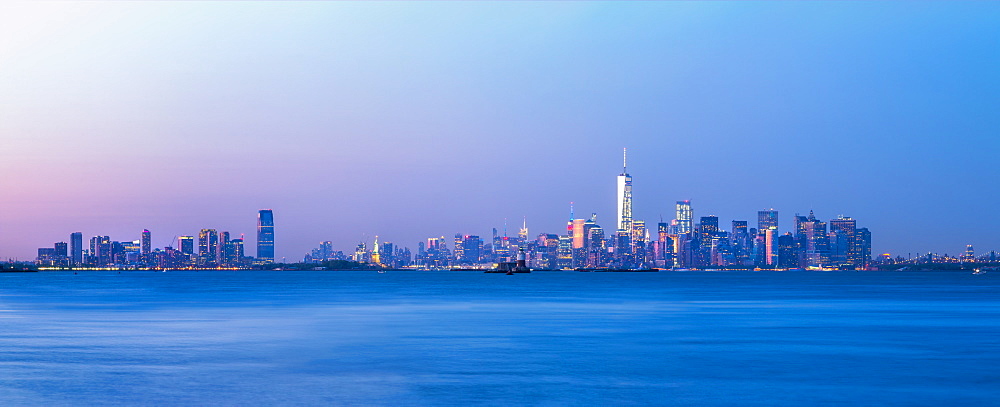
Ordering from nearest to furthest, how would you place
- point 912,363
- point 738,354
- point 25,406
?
1. point 25,406
2. point 912,363
3. point 738,354

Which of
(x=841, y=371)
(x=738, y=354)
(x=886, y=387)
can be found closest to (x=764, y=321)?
(x=738, y=354)

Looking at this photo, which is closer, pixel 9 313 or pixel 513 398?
pixel 513 398

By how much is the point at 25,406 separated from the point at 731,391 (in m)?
18.1

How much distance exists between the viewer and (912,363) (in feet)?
119

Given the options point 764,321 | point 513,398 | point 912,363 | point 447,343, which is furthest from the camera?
point 764,321

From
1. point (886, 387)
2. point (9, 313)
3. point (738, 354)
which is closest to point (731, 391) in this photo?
point (886, 387)

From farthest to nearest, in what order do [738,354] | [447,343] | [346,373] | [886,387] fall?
[447,343] < [738,354] < [346,373] < [886,387]

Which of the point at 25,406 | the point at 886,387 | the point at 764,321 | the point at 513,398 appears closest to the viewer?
the point at 25,406

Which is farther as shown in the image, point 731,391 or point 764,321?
point 764,321

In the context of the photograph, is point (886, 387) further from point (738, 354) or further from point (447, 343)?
point (447, 343)

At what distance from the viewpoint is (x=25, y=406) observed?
2511 cm

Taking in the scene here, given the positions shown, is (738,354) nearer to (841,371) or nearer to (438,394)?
(841,371)

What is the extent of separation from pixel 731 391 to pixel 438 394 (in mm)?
8013

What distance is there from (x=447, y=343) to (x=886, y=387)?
20154 millimetres
